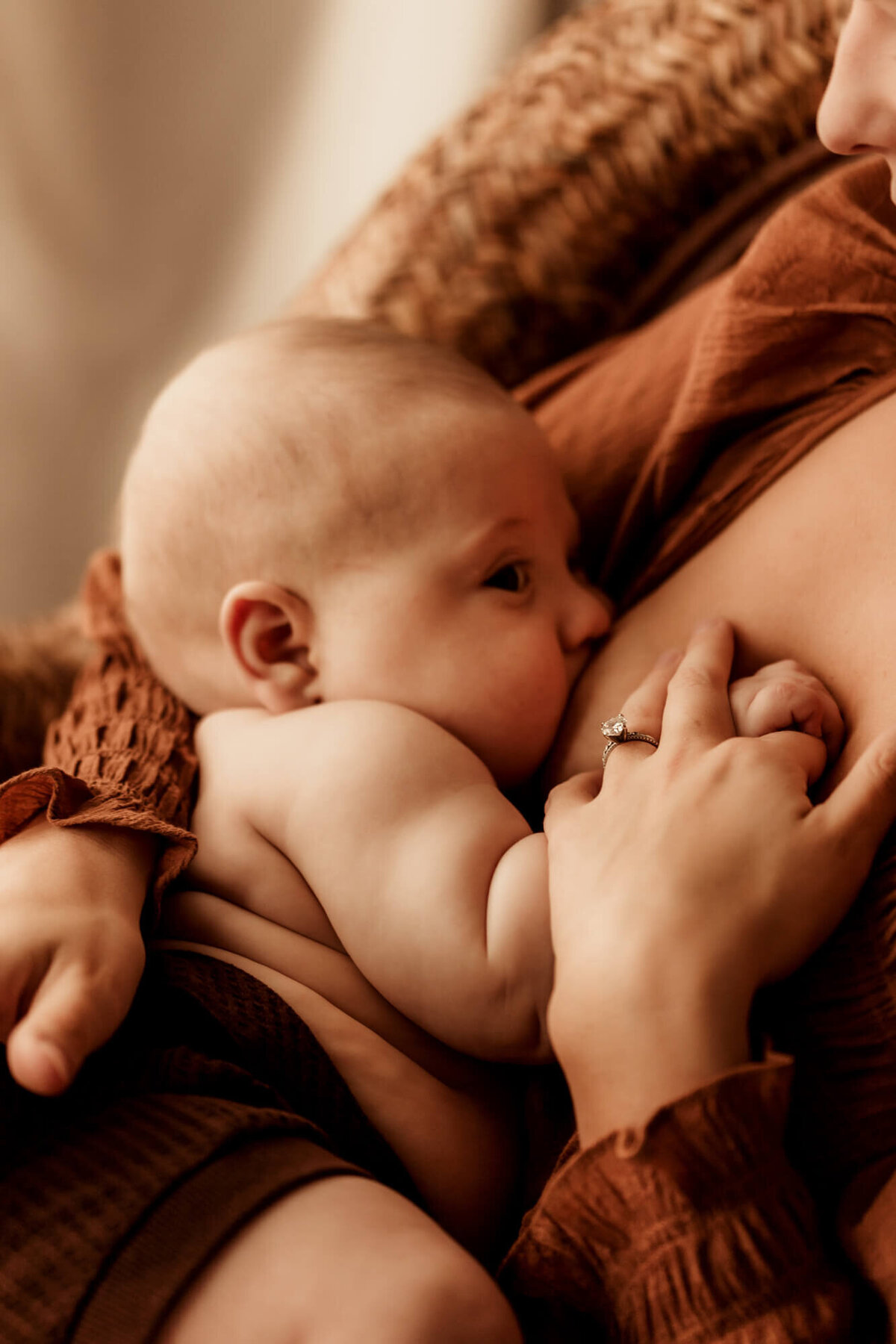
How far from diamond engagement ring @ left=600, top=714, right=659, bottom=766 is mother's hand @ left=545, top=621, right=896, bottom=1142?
0.07 metres

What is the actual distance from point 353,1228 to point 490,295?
102 centimetres

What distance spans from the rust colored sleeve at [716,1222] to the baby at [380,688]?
133 millimetres

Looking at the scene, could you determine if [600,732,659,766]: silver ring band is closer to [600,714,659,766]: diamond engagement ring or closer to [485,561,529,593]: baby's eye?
[600,714,659,766]: diamond engagement ring

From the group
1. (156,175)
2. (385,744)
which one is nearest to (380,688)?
(385,744)

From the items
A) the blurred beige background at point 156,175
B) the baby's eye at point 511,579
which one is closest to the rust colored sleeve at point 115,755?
the baby's eye at point 511,579

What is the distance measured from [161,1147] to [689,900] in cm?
30

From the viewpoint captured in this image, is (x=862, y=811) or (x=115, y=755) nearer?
(x=862, y=811)

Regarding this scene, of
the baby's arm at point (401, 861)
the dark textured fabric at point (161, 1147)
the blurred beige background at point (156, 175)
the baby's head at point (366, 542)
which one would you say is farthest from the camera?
the blurred beige background at point (156, 175)

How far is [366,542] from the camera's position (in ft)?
2.96

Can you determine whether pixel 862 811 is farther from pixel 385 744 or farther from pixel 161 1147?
pixel 161 1147

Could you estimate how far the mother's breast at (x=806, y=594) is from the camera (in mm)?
742

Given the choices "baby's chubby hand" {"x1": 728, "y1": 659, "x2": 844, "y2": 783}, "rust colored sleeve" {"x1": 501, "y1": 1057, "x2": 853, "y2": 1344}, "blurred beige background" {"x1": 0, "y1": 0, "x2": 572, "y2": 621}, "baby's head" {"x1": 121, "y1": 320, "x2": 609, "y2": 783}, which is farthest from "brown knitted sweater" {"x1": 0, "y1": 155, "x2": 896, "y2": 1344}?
"blurred beige background" {"x1": 0, "y1": 0, "x2": 572, "y2": 621}

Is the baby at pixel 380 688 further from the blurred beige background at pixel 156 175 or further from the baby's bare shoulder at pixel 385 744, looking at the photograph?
the blurred beige background at pixel 156 175

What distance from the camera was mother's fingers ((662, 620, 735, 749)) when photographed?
0.73 m
